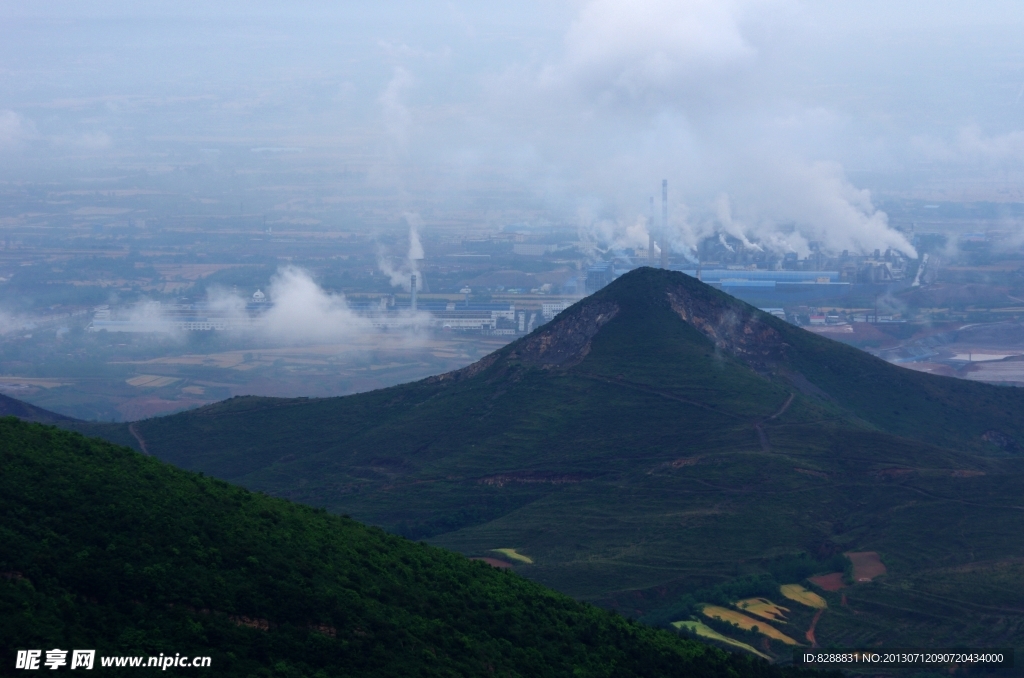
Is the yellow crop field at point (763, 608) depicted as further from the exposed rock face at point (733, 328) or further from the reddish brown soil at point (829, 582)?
the exposed rock face at point (733, 328)

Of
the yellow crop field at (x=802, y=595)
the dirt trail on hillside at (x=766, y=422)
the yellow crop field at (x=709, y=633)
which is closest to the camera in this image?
the yellow crop field at (x=709, y=633)

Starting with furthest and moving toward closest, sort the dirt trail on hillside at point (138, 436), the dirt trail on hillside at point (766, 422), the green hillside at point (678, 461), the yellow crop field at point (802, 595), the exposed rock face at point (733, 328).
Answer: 1. the exposed rock face at point (733, 328)
2. the dirt trail on hillside at point (138, 436)
3. the dirt trail on hillside at point (766, 422)
4. the green hillside at point (678, 461)
5. the yellow crop field at point (802, 595)

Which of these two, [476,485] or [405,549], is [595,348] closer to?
[476,485]

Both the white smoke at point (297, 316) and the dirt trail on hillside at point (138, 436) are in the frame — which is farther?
the white smoke at point (297, 316)

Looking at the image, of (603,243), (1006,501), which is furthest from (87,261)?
(1006,501)

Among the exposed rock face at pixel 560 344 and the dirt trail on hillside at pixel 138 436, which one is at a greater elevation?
the exposed rock face at pixel 560 344

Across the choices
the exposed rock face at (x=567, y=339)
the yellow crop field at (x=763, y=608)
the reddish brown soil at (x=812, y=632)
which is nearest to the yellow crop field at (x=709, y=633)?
the reddish brown soil at (x=812, y=632)
